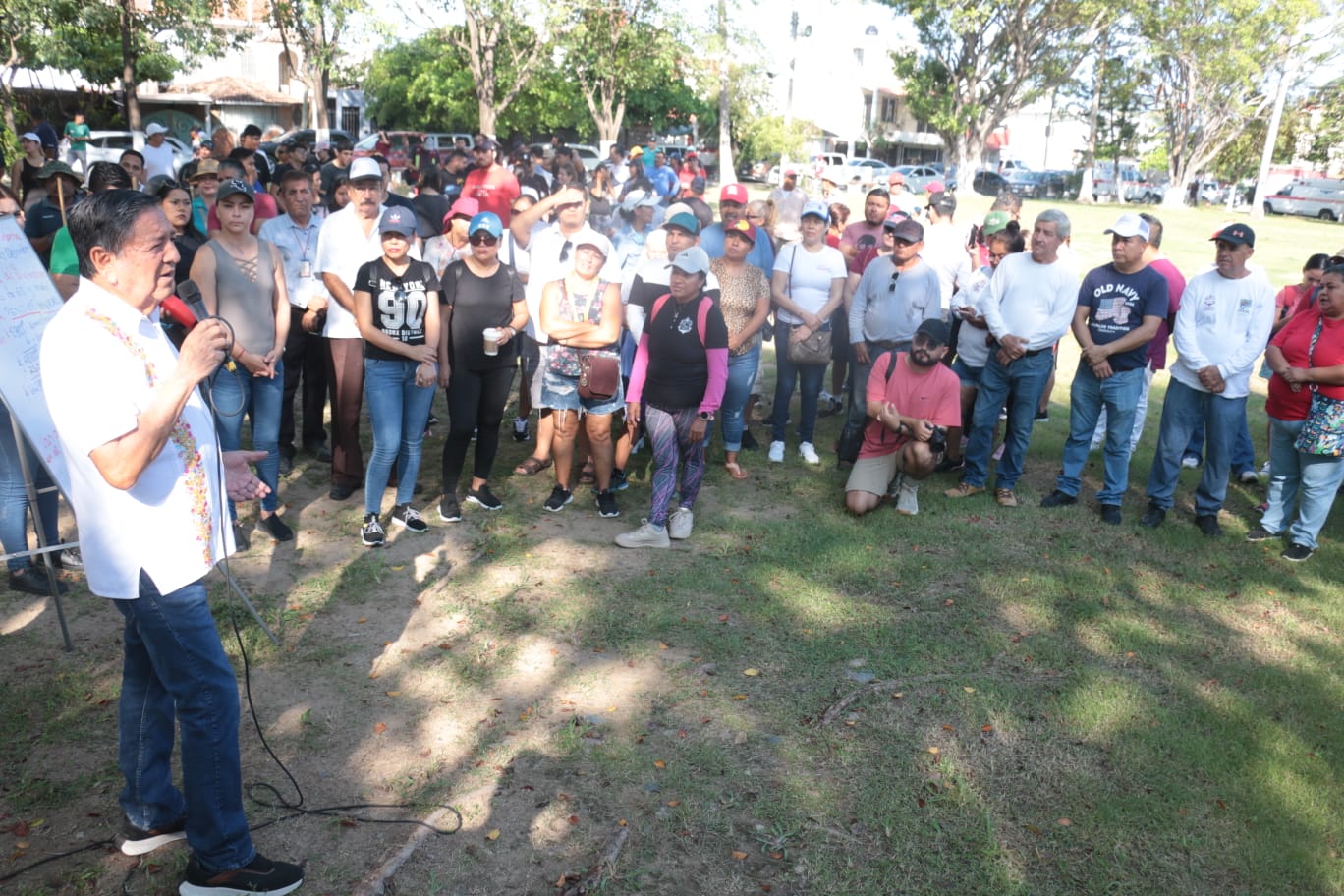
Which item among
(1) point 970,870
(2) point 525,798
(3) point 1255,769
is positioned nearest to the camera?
(1) point 970,870

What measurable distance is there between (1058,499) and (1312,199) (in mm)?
44392

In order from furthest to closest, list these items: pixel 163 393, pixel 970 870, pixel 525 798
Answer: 1. pixel 525 798
2. pixel 970 870
3. pixel 163 393

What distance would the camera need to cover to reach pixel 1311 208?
4259 cm

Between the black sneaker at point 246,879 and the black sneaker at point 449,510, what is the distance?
11.1ft

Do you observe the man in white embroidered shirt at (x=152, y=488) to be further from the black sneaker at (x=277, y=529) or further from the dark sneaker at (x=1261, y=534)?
the dark sneaker at (x=1261, y=534)

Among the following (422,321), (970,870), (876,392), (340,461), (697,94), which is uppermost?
(697,94)

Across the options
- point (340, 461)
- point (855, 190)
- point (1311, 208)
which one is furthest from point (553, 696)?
point (1311, 208)

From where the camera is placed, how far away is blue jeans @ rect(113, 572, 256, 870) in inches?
114

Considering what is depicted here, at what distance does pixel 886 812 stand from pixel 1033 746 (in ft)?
2.92

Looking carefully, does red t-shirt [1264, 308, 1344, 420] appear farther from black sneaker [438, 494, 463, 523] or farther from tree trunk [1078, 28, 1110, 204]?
tree trunk [1078, 28, 1110, 204]

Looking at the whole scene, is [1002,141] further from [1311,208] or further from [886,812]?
[886,812]

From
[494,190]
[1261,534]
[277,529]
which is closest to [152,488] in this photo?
[277,529]

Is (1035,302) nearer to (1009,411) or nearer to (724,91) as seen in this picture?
(1009,411)

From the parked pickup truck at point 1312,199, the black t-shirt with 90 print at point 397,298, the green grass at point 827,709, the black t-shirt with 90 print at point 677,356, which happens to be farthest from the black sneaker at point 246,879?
the parked pickup truck at point 1312,199
